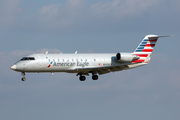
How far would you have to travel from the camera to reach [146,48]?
60.4 metres

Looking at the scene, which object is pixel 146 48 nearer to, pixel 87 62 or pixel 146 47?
pixel 146 47

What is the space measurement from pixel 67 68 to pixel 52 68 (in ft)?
7.12

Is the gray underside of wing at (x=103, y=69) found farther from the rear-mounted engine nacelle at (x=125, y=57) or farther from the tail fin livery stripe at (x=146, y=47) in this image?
the tail fin livery stripe at (x=146, y=47)

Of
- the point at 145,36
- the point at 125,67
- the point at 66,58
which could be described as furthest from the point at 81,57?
the point at 145,36

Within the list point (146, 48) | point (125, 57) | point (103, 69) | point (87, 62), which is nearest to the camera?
point (87, 62)

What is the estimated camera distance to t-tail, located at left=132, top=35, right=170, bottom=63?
5997cm

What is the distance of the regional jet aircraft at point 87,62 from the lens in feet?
176

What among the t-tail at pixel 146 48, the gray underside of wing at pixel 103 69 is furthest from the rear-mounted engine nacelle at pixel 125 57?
the t-tail at pixel 146 48

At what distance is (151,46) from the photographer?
6075 cm

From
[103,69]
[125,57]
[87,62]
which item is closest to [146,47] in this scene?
[125,57]

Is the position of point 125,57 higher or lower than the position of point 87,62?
higher

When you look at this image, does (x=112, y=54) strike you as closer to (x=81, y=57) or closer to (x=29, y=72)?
(x=81, y=57)

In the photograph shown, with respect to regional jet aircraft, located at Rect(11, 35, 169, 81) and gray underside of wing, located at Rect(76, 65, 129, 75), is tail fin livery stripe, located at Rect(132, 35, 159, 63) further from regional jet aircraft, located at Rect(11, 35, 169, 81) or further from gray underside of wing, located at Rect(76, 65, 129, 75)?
gray underside of wing, located at Rect(76, 65, 129, 75)

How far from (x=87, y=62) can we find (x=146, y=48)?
9802 millimetres
